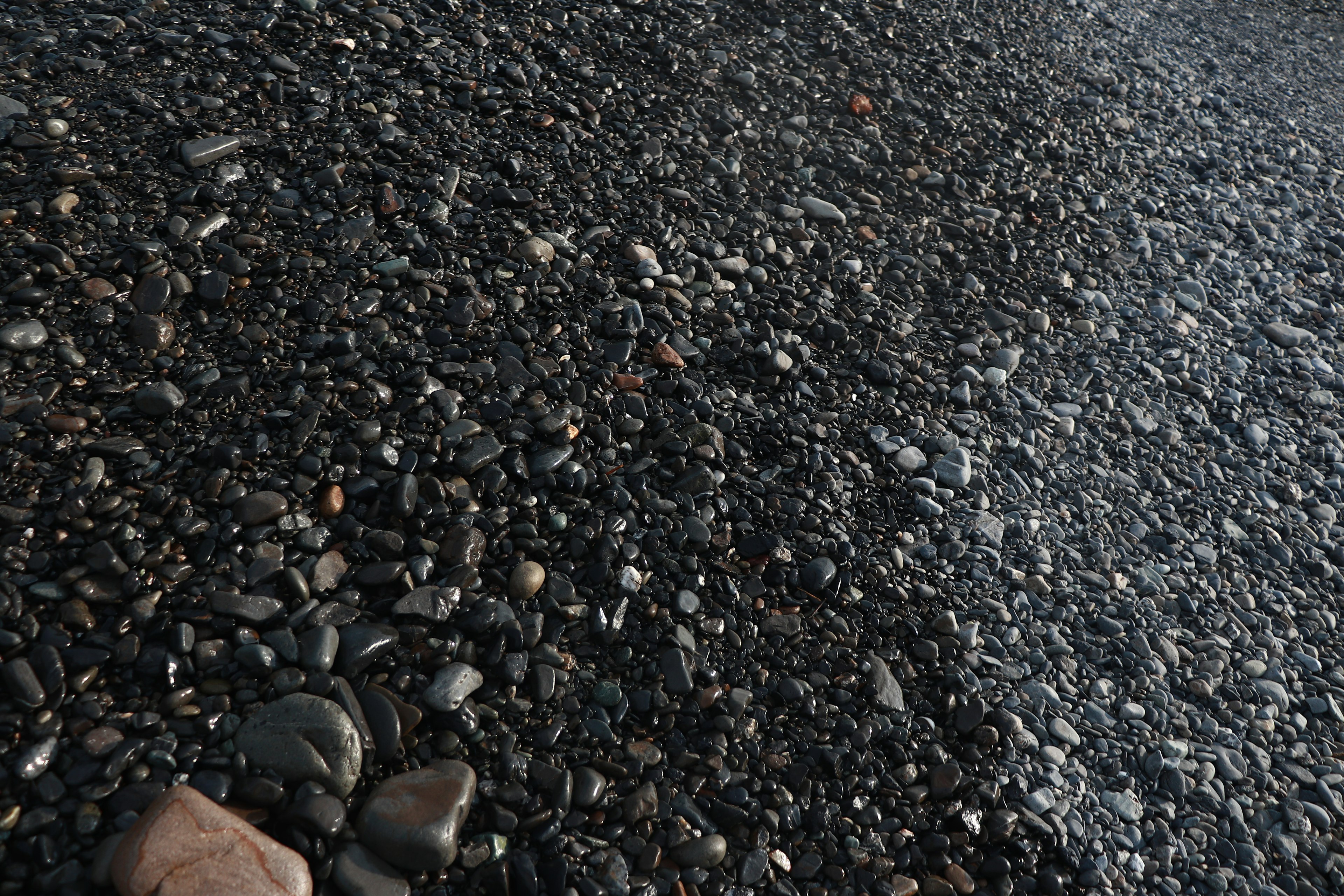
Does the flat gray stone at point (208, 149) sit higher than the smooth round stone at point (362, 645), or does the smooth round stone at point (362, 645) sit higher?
the flat gray stone at point (208, 149)

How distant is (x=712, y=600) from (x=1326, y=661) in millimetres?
2526

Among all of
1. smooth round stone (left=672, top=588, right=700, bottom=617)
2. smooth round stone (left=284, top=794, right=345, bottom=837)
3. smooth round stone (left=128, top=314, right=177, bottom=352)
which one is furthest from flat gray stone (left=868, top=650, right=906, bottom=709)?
smooth round stone (left=128, top=314, right=177, bottom=352)

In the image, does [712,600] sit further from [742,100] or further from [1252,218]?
[1252,218]

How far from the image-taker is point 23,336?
2.95 m

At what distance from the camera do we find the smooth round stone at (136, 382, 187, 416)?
9.65ft

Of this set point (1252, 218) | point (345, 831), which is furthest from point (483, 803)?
point (1252, 218)

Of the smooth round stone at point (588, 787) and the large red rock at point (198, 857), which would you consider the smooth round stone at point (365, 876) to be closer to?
the large red rock at point (198, 857)

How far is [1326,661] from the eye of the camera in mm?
3408

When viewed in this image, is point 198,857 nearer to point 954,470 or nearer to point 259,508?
point 259,508

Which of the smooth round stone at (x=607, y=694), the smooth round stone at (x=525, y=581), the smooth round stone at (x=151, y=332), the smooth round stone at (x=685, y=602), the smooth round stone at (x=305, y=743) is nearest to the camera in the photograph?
the smooth round stone at (x=305, y=743)

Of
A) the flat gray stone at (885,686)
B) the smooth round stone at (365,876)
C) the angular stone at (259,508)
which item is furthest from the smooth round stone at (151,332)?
the flat gray stone at (885,686)

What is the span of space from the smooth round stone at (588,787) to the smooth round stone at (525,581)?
1.99ft

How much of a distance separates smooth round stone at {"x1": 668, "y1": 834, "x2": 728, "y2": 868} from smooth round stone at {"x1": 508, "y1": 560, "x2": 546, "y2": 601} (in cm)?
93

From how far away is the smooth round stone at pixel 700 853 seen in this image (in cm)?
247
